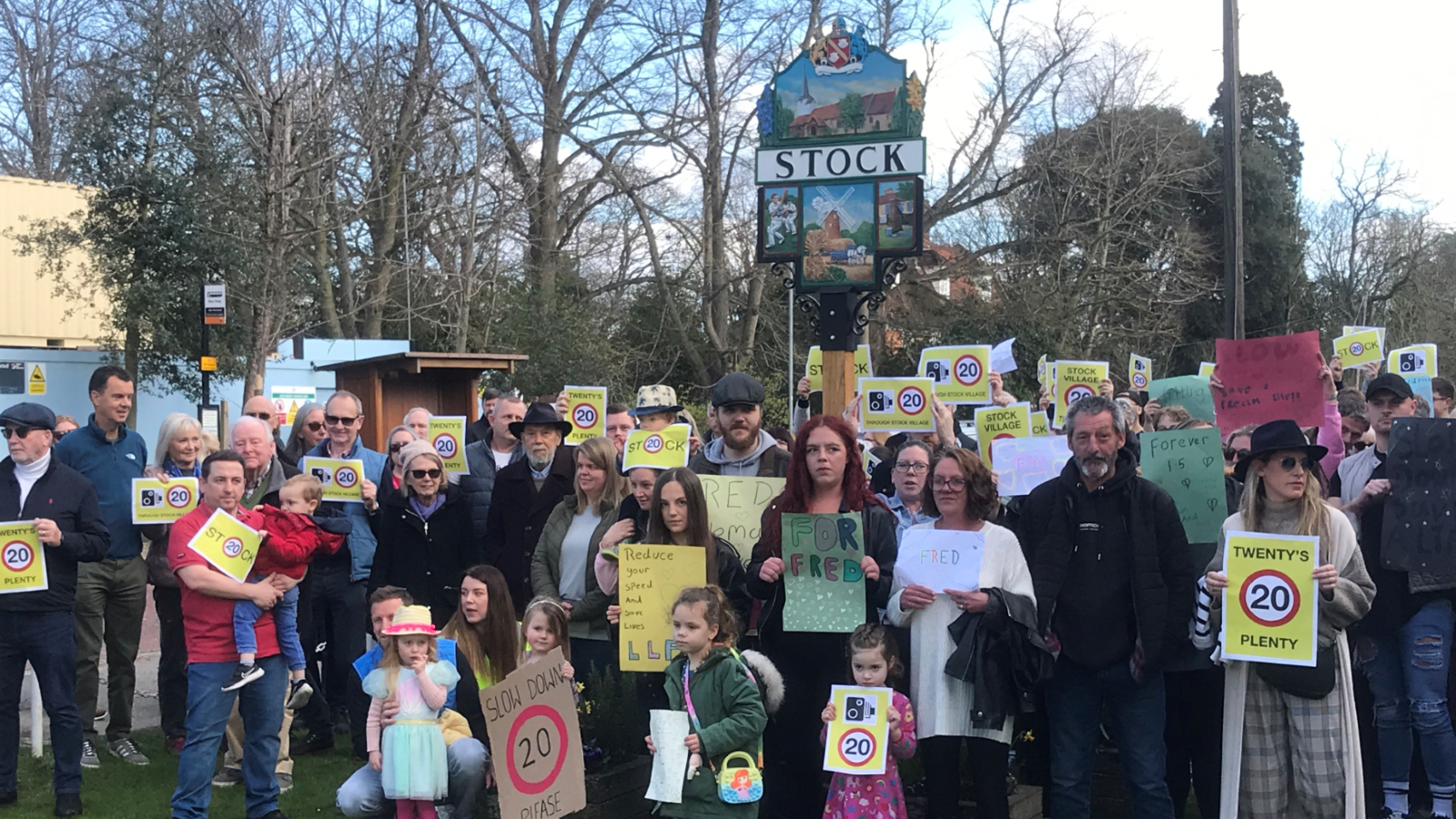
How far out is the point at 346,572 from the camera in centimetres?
782

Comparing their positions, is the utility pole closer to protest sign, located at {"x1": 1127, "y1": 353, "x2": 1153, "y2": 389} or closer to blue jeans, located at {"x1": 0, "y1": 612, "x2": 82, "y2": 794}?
protest sign, located at {"x1": 1127, "y1": 353, "x2": 1153, "y2": 389}

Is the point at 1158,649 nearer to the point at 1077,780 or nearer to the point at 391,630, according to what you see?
the point at 1077,780

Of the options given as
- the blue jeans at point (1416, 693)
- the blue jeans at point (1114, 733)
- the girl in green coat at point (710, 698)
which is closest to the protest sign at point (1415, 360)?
the blue jeans at point (1416, 693)

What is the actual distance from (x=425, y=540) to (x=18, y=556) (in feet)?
6.73

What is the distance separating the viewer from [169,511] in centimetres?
739

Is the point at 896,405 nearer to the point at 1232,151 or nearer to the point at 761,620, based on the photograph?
the point at 761,620

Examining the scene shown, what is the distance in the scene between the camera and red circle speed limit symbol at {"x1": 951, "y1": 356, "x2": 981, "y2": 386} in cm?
929

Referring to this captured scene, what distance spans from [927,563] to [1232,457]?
301 centimetres

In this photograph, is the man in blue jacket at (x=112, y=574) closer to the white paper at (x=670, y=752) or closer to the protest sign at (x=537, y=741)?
the protest sign at (x=537, y=741)

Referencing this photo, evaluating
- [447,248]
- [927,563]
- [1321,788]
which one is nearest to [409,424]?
[927,563]

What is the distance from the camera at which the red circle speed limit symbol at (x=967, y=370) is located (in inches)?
366

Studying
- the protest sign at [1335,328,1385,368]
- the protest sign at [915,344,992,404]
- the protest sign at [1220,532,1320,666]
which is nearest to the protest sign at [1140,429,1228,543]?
the protest sign at [1220,532,1320,666]

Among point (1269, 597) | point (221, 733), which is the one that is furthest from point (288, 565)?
point (1269, 597)

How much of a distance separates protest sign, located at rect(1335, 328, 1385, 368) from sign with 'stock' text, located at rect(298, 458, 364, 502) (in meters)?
7.37
